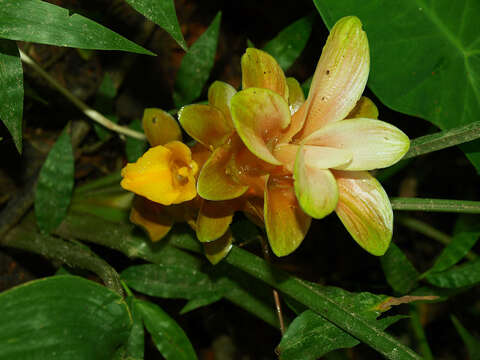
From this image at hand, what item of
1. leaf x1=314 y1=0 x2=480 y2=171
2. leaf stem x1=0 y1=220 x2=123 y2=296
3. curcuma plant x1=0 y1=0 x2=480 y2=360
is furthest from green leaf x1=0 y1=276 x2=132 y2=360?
leaf x1=314 y1=0 x2=480 y2=171

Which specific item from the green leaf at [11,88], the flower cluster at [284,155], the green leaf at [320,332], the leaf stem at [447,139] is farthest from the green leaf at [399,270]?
the green leaf at [11,88]

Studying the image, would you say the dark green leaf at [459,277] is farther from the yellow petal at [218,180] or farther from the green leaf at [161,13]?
the green leaf at [161,13]

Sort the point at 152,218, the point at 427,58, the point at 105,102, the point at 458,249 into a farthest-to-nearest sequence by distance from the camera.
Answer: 1. the point at 105,102
2. the point at 458,249
3. the point at 427,58
4. the point at 152,218

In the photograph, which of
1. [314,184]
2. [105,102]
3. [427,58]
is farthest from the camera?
[105,102]

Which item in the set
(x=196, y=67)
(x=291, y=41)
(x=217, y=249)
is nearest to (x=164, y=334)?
(x=217, y=249)

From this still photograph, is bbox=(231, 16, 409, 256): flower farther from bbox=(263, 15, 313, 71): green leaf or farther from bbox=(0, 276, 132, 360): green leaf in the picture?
bbox=(263, 15, 313, 71): green leaf

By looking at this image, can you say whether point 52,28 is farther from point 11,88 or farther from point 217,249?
point 217,249

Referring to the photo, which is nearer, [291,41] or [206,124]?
[206,124]
